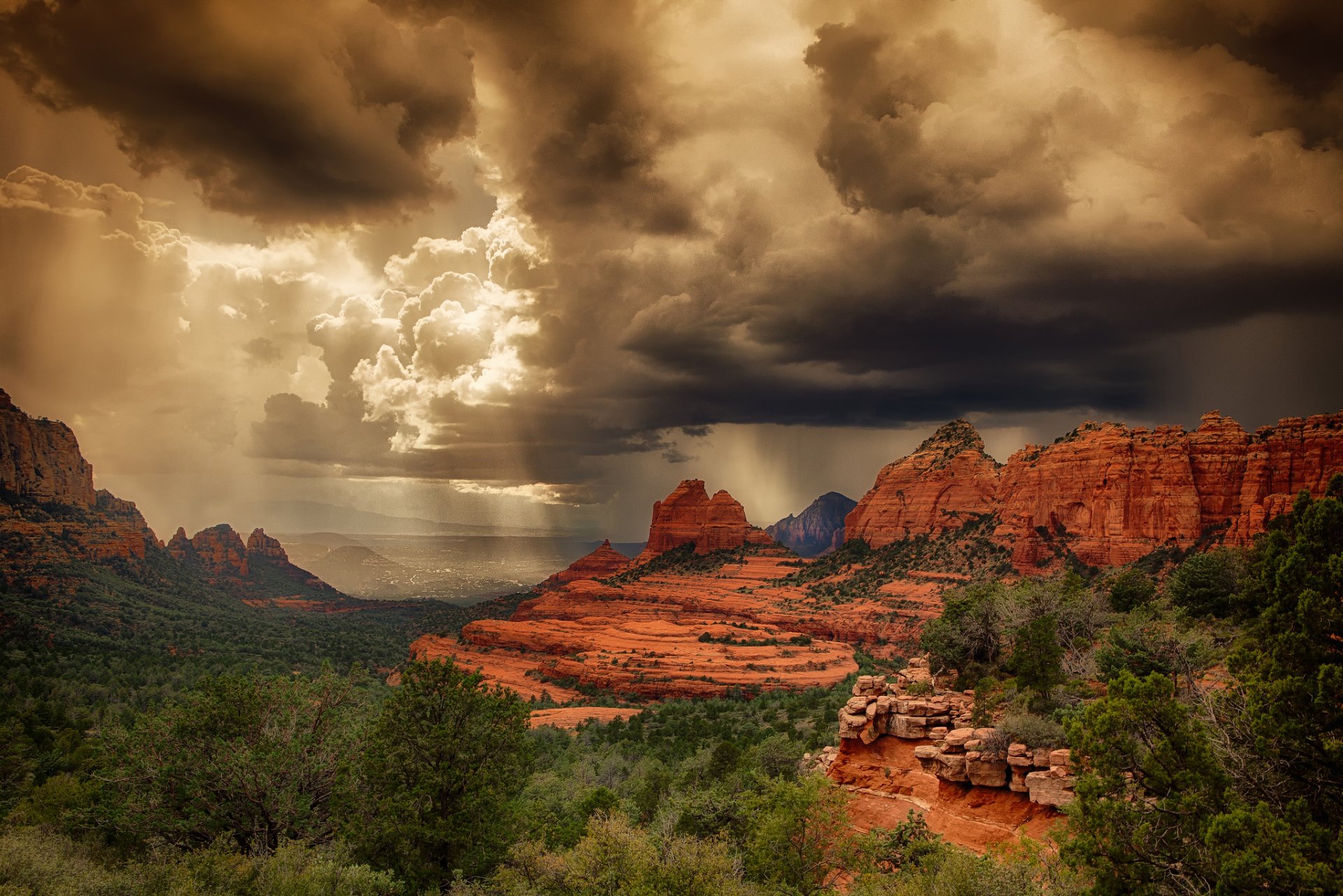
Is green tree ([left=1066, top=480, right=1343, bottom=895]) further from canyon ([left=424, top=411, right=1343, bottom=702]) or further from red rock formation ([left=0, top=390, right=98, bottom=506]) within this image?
red rock formation ([left=0, top=390, right=98, bottom=506])

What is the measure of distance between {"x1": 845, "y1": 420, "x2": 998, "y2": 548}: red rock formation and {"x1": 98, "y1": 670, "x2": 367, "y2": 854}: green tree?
10098 cm

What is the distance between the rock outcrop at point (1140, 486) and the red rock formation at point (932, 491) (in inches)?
16.2

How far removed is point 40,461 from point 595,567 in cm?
11480

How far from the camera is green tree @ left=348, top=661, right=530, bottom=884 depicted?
61.4ft

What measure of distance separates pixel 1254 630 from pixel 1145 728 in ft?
10.5

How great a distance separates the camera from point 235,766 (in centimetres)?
1930

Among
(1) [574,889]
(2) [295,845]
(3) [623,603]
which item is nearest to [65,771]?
(2) [295,845]

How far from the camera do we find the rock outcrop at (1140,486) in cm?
6494

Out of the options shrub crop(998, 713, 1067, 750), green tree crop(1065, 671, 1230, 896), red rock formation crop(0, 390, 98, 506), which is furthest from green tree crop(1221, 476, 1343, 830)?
red rock formation crop(0, 390, 98, 506)

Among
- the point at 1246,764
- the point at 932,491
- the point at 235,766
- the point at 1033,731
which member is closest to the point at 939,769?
the point at 1033,731

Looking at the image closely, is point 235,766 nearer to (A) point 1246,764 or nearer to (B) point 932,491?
(A) point 1246,764

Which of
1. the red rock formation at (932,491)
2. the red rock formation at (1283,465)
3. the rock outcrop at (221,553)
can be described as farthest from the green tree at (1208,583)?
the rock outcrop at (221,553)

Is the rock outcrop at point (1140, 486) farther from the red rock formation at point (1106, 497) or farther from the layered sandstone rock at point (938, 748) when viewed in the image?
the layered sandstone rock at point (938, 748)

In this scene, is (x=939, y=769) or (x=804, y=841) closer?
(x=804, y=841)
